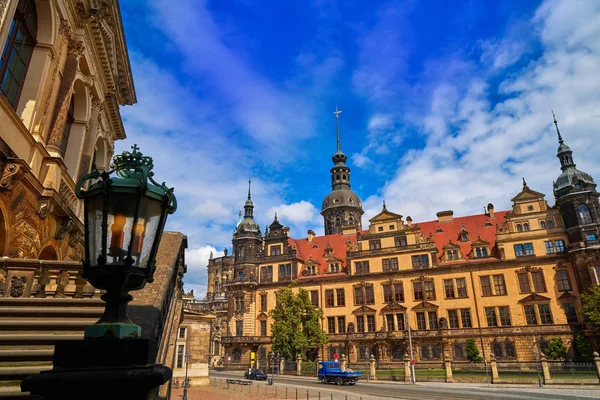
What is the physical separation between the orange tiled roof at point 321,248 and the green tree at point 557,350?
23.2 m

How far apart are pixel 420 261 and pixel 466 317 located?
24.7 ft

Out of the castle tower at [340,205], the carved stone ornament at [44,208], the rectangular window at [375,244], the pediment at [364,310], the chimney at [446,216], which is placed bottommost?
the pediment at [364,310]

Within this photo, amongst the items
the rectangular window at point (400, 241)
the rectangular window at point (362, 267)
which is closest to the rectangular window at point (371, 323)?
the rectangular window at point (362, 267)

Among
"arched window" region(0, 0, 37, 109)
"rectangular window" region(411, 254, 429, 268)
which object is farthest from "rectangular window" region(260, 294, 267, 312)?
"arched window" region(0, 0, 37, 109)

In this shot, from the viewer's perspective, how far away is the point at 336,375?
3297 cm

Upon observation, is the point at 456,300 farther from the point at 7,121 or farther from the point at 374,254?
the point at 7,121

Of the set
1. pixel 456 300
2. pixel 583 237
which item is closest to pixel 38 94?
pixel 456 300

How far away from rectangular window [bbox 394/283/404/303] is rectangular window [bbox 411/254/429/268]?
289cm

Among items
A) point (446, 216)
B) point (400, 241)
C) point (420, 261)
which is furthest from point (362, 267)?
point (446, 216)

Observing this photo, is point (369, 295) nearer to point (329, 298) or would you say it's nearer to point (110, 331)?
point (329, 298)

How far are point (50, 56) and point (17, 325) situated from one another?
31.7ft

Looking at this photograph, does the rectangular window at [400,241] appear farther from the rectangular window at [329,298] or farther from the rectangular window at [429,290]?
the rectangular window at [329,298]

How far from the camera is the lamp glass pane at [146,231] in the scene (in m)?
3.54

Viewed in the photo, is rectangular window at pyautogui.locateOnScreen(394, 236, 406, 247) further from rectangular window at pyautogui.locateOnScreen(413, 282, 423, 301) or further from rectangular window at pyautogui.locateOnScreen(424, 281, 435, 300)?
rectangular window at pyautogui.locateOnScreen(424, 281, 435, 300)
